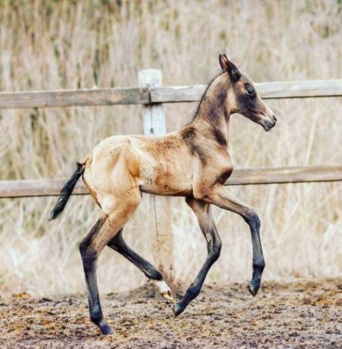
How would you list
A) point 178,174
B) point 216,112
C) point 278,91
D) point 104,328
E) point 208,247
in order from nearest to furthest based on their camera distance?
point 104,328 → point 178,174 → point 208,247 → point 216,112 → point 278,91

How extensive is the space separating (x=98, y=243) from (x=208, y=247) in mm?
776

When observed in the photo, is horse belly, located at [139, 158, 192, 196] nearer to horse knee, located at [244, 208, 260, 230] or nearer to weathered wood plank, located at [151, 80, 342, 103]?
horse knee, located at [244, 208, 260, 230]

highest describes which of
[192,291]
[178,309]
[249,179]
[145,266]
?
[249,179]

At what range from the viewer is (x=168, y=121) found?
9430 millimetres

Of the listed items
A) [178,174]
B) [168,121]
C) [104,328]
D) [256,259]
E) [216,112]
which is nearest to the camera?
[104,328]

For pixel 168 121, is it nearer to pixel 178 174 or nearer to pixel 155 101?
pixel 155 101

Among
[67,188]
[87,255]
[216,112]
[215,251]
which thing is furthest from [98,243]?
[216,112]

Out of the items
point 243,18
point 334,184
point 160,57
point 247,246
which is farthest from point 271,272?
point 243,18

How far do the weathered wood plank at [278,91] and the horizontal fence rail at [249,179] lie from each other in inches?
22.4

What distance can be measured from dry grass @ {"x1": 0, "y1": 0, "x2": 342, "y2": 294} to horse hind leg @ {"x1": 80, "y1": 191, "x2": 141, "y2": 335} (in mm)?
Result: 2554

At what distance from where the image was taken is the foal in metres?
5.31

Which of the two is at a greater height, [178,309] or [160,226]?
[160,226]

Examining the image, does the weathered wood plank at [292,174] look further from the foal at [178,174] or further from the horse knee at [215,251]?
the horse knee at [215,251]

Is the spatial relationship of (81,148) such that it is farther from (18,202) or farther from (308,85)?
(308,85)
